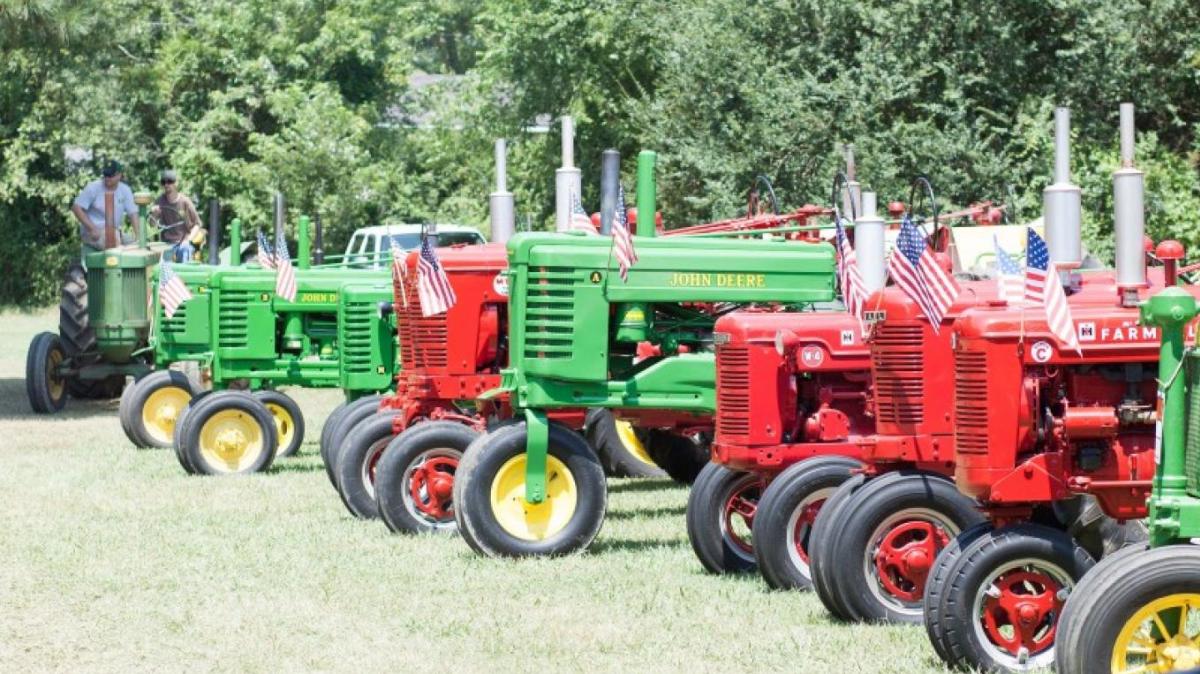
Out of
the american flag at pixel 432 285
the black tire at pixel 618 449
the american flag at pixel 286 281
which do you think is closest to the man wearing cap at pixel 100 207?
the american flag at pixel 286 281

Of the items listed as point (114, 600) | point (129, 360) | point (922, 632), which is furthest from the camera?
point (129, 360)

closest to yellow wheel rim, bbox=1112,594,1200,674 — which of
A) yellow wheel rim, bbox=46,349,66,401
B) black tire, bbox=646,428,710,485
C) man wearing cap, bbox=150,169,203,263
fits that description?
black tire, bbox=646,428,710,485

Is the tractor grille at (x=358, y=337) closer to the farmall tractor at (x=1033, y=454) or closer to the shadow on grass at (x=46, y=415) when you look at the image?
the shadow on grass at (x=46, y=415)

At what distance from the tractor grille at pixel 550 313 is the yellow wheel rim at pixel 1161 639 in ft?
15.7

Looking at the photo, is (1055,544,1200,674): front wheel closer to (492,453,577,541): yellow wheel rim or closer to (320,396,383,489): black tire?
(492,453,577,541): yellow wheel rim

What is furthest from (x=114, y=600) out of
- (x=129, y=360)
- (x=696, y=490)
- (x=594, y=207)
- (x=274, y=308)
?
(x=594, y=207)

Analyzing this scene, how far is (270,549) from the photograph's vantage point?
10.5m

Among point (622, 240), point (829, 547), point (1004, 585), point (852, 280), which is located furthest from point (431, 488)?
point (1004, 585)

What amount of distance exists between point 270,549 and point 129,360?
933cm

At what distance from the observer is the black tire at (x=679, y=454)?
13.6m

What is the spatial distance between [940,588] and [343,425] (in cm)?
680

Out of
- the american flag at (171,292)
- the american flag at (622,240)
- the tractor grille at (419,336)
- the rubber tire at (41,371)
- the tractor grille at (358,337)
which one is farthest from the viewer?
the rubber tire at (41,371)

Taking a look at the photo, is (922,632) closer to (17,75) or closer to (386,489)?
(386,489)

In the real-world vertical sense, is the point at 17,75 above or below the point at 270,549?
above
